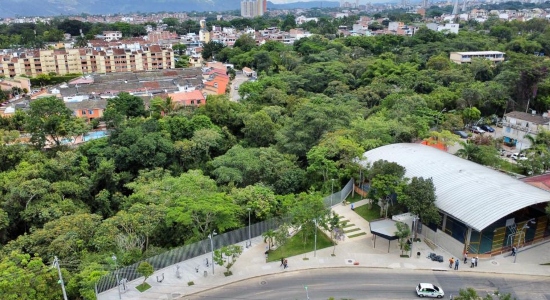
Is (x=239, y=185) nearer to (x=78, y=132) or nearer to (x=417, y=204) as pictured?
(x=417, y=204)

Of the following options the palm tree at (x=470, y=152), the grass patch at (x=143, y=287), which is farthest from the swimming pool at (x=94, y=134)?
the palm tree at (x=470, y=152)

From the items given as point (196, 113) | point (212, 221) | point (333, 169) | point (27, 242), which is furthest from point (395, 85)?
point (27, 242)

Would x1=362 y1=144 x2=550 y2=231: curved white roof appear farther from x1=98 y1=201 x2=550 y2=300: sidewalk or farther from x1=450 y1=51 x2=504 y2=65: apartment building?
x1=450 y1=51 x2=504 y2=65: apartment building

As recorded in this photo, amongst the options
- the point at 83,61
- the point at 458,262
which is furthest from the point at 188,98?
the point at 458,262

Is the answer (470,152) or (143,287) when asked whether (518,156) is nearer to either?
(470,152)

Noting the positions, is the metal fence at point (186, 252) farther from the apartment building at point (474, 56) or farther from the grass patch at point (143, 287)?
the apartment building at point (474, 56)

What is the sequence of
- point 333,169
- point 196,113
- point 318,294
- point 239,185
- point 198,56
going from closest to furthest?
point 318,294
point 333,169
point 239,185
point 196,113
point 198,56

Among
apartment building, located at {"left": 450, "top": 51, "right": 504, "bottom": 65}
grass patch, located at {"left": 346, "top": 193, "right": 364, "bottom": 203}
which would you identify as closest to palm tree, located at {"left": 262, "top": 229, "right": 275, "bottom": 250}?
grass patch, located at {"left": 346, "top": 193, "right": 364, "bottom": 203}
